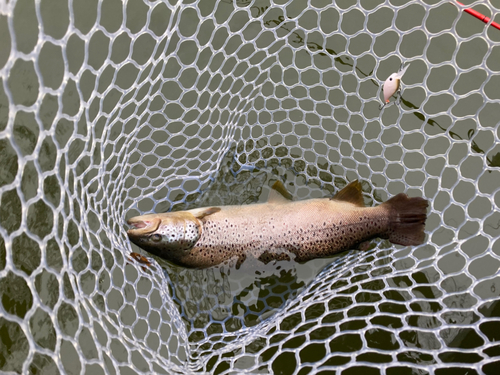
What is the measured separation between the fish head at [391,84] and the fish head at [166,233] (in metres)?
2.21

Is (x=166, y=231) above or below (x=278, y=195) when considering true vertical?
below

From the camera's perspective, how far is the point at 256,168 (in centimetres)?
386

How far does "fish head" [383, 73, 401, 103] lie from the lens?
3.59 m

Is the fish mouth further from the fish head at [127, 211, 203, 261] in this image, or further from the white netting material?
the white netting material

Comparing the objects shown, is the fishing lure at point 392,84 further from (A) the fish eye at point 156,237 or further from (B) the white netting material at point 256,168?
(A) the fish eye at point 156,237

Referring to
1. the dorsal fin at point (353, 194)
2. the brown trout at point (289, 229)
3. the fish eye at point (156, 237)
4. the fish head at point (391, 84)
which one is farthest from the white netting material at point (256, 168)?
the dorsal fin at point (353, 194)

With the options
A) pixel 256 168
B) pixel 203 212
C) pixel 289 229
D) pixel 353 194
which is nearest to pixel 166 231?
pixel 203 212

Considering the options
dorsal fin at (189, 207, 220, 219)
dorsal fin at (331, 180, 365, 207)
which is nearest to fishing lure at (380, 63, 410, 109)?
dorsal fin at (331, 180, 365, 207)

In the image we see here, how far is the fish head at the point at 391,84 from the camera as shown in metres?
3.59

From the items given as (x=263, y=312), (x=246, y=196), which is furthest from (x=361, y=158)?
(x=263, y=312)

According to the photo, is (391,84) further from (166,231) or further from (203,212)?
(166,231)

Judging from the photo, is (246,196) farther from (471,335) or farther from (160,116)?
(471,335)

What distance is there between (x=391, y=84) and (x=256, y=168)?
1.53 metres

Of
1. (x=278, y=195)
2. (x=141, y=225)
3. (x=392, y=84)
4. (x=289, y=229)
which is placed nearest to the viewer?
(x=141, y=225)
